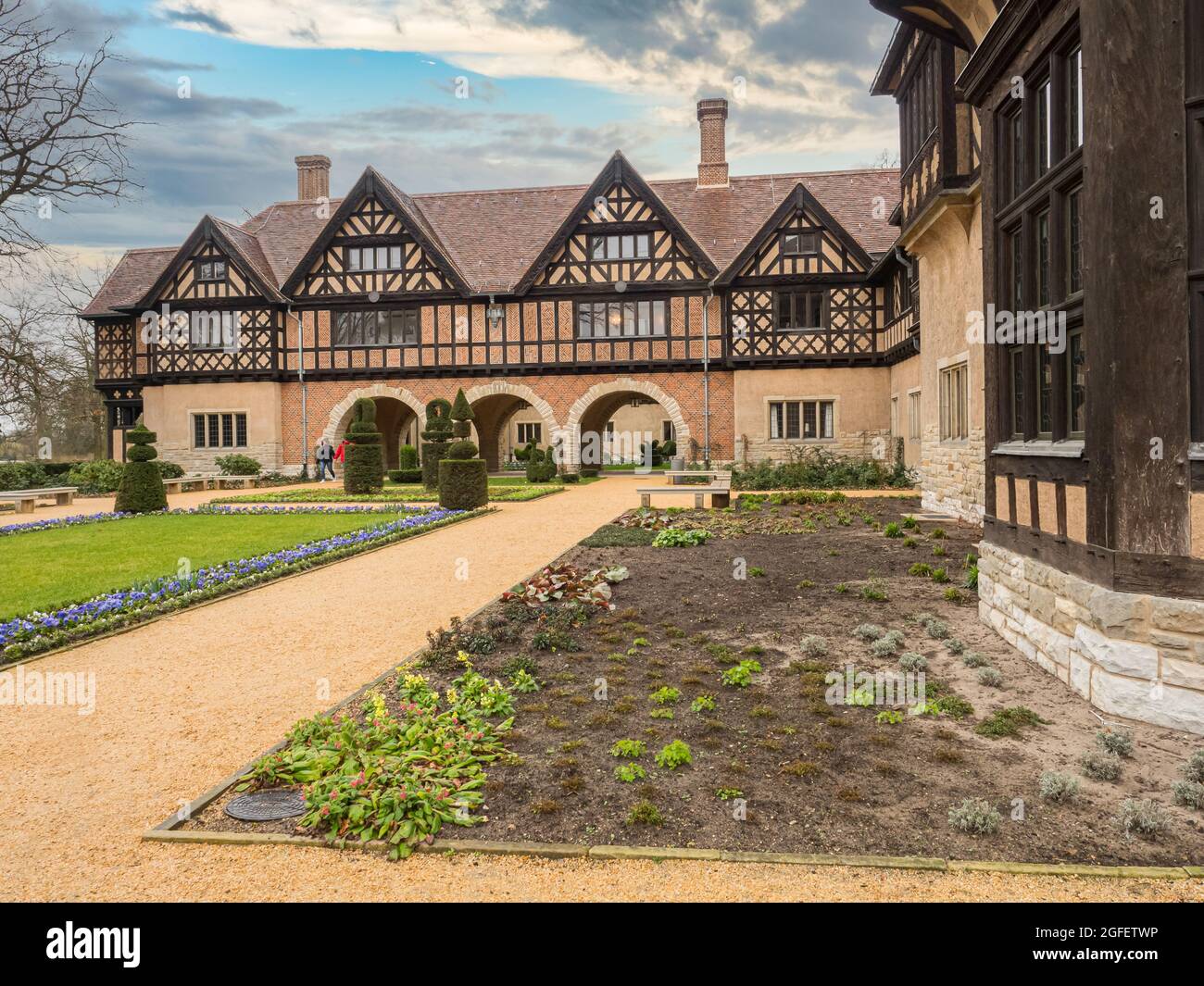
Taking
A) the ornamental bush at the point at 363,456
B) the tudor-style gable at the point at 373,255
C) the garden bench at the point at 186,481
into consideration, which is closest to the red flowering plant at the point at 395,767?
the ornamental bush at the point at 363,456

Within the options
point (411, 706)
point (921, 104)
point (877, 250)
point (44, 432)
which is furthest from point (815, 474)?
point (44, 432)

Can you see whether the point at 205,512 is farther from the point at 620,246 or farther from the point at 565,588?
the point at 620,246

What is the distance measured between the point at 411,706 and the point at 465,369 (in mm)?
26337

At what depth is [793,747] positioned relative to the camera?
15.7 ft

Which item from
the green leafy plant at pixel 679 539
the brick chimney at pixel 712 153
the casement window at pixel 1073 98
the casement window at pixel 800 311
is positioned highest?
the brick chimney at pixel 712 153

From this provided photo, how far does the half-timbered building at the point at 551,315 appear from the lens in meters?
28.3

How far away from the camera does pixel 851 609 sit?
816cm

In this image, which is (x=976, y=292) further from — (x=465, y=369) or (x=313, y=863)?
(x=465, y=369)

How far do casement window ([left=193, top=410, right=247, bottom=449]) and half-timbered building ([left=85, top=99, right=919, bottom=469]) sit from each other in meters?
0.07

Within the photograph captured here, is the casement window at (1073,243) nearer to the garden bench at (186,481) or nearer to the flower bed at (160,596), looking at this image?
the flower bed at (160,596)

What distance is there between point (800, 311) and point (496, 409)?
1312 cm

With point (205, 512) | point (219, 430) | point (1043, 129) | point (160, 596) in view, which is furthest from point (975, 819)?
point (219, 430)

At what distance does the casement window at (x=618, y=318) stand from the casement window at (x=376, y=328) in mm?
6411

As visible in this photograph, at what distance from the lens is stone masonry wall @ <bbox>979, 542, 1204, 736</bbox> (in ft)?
16.1
